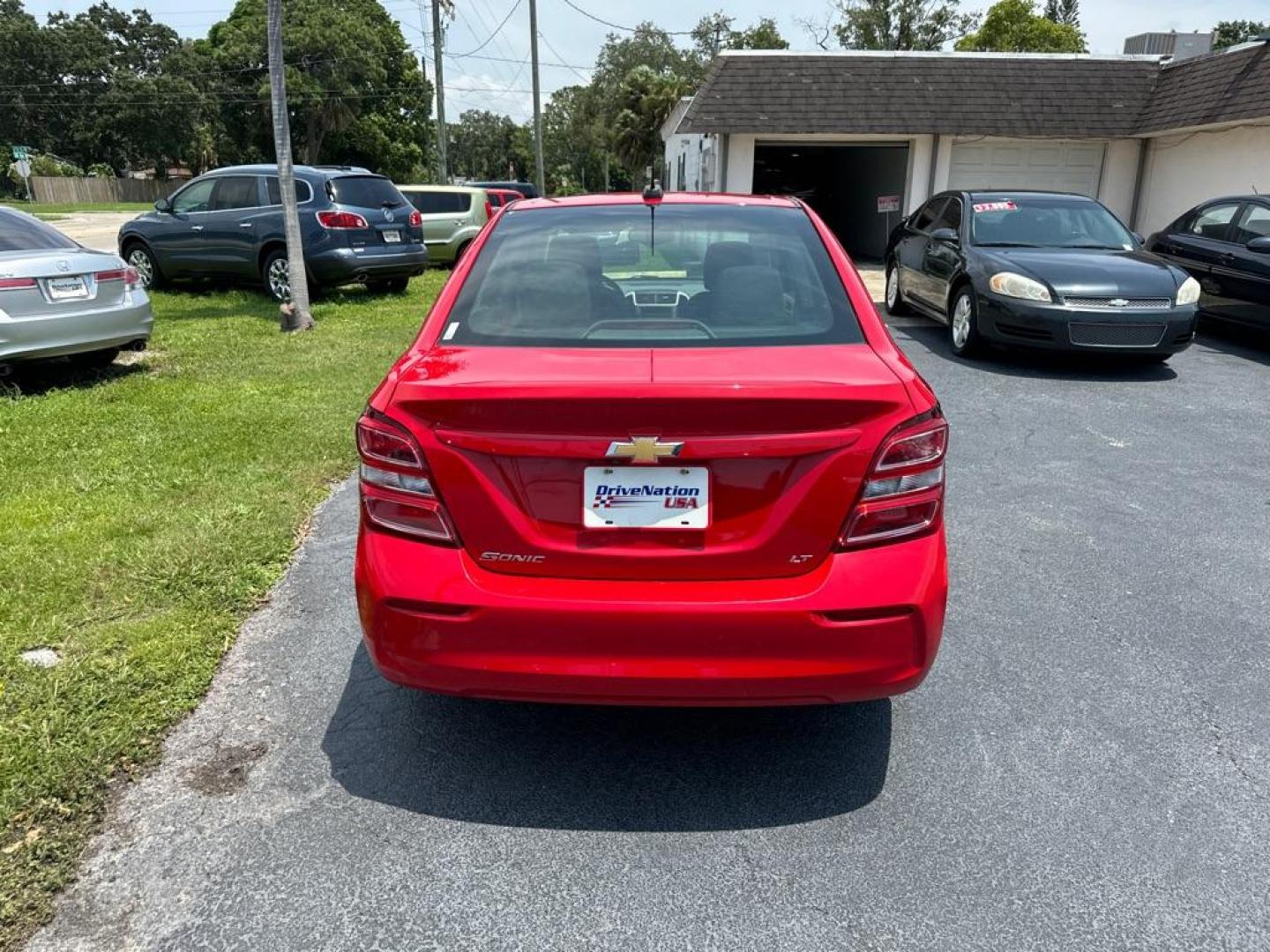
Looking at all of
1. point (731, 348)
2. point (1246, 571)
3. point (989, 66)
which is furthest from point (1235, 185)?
point (731, 348)

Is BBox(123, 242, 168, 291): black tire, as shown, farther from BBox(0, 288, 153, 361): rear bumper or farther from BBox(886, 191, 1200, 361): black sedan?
BBox(886, 191, 1200, 361): black sedan

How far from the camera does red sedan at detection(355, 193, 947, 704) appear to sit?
7.98ft

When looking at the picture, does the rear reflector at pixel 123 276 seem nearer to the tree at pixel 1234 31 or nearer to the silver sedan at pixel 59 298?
the silver sedan at pixel 59 298

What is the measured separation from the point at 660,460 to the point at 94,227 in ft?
119

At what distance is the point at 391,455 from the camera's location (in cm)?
257

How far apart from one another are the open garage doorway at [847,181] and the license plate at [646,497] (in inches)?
690

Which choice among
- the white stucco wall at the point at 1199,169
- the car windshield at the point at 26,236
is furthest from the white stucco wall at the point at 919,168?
the car windshield at the point at 26,236

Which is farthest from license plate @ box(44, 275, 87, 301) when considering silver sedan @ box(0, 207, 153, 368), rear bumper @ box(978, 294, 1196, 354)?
rear bumper @ box(978, 294, 1196, 354)

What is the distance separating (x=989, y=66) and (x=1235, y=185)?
5.25 meters

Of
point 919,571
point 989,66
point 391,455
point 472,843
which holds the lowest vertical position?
point 472,843

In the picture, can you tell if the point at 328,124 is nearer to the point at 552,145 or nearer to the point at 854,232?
the point at 552,145

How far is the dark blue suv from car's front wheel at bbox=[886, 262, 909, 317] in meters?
6.21

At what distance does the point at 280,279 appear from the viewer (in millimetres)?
12375

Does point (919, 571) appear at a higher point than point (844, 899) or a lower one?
higher
